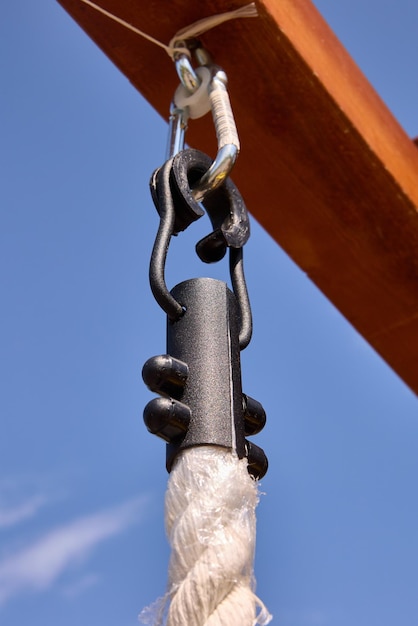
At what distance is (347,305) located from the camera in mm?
1717

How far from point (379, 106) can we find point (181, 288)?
92 cm

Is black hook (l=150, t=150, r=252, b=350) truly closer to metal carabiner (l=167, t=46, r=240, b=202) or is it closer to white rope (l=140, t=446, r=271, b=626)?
metal carabiner (l=167, t=46, r=240, b=202)

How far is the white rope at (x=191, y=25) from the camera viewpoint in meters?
1.17

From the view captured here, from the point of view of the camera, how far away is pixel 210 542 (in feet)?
1.81

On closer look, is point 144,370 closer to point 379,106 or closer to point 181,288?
point 181,288

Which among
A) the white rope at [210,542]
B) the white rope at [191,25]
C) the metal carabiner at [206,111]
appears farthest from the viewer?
the white rope at [191,25]

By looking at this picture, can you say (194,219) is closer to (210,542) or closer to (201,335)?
(201,335)

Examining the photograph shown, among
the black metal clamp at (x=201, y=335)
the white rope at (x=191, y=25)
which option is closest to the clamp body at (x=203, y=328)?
the black metal clamp at (x=201, y=335)

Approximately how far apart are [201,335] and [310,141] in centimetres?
78

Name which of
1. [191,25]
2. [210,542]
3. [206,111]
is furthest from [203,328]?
[191,25]

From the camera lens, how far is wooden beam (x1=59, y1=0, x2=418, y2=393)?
4.01 feet

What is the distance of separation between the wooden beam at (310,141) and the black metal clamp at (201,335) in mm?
522

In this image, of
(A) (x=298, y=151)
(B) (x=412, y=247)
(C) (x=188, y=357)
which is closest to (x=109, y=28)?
(A) (x=298, y=151)

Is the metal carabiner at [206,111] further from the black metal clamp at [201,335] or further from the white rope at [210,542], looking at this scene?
the white rope at [210,542]
